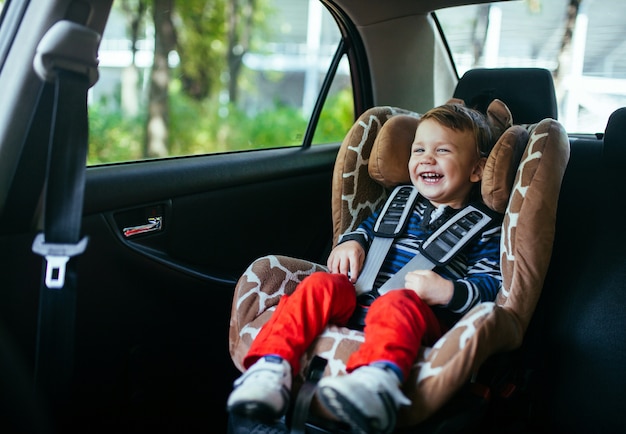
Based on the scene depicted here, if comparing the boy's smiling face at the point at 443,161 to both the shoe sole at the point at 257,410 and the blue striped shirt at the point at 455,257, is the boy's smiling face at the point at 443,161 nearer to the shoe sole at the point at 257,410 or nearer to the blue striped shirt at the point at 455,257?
the blue striped shirt at the point at 455,257

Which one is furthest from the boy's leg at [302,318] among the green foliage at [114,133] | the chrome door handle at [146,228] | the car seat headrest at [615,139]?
the green foliage at [114,133]

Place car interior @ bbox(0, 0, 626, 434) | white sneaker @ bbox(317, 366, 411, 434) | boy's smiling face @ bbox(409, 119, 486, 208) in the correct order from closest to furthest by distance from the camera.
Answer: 1. white sneaker @ bbox(317, 366, 411, 434)
2. car interior @ bbox(0, 0, 626, 434)
3. boy's smiling face @ bbox(409, 119, 486, 208)

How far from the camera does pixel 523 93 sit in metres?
2.34

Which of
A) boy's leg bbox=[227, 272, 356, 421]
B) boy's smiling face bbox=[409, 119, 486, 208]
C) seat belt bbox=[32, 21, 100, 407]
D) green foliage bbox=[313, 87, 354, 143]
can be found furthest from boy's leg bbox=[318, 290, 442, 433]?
green foliage bbox=[313, 87, 354, 143]

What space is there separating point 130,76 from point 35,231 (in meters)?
2.85

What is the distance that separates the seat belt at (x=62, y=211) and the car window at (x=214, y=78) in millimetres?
1525

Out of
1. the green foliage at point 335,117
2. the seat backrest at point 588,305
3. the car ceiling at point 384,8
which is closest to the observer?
the seat backrest at point 588,305

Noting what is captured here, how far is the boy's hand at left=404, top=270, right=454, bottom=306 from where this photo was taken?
70.3 inches

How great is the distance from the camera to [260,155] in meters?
2.56

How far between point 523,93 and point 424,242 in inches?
29.3

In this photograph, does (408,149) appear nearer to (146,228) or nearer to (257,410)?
(146,228)

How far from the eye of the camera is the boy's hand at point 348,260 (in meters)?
2.05

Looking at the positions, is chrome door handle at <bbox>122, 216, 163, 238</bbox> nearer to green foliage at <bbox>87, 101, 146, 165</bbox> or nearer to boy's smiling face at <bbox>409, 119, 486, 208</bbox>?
green foliage at <bbox>87, 101, 146, 165</bbox>

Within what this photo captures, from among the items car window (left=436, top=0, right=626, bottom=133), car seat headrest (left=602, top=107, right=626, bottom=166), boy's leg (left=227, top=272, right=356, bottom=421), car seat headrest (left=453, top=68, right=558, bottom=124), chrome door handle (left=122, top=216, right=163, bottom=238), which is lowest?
boy's leg (left=227, top=272, right=356, bottom=421)
